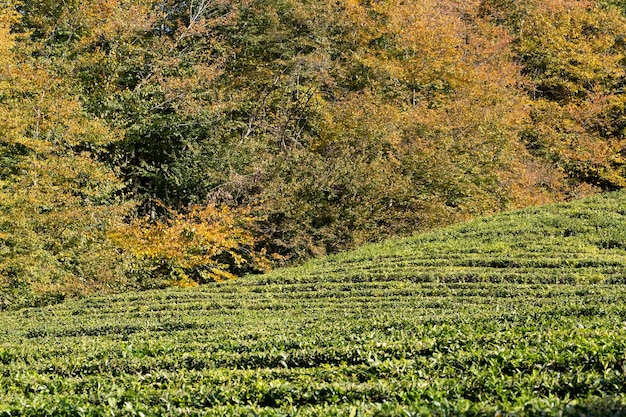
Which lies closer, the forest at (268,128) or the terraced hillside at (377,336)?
the terraced hillside at (377,336)

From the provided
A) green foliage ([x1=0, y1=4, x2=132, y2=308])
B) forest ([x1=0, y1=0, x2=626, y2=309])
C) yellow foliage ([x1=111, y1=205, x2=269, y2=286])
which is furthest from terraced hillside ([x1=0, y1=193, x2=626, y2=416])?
forest ([x1=0, y1=0, x2=626, y2=309])

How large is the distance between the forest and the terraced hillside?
393 cm

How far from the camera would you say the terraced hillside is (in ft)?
18.8

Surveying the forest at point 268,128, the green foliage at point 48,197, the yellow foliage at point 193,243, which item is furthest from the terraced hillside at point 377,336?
the forest at point 268,128

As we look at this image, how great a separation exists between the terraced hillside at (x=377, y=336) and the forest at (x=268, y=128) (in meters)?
3.93

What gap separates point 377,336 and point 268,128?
1992cm

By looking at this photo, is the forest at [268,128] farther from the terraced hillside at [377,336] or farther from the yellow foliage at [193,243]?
the terraced hillside at [377,336]

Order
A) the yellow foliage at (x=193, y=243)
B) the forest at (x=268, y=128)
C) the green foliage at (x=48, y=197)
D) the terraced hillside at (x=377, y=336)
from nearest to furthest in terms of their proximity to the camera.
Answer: the terraced hillside at (x=377, y=336), the green foliage at (x=48, y=197), the forest at (x=268, y=128), the yellow foliage at (x=193, y=243)

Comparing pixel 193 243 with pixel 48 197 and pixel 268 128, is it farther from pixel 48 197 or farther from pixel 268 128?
pixel 268 128

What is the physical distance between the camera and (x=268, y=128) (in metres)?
28.2

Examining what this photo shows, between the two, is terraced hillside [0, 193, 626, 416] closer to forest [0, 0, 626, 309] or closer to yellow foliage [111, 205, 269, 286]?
yellow foliage [111, 205, 269, 286]

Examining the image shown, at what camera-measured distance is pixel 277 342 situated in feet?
30.4

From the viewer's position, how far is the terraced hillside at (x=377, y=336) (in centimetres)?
573

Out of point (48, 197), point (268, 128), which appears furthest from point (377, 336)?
point (268, 128)
